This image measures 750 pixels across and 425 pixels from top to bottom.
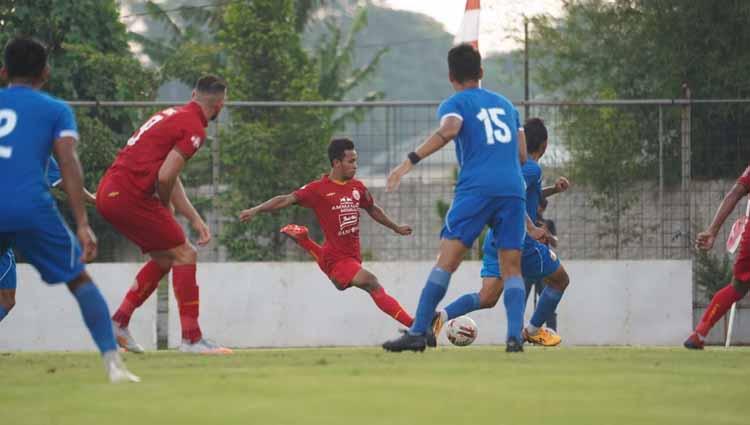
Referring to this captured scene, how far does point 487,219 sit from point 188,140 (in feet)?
6.99

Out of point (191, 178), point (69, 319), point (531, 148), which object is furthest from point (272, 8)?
point (531, 148)

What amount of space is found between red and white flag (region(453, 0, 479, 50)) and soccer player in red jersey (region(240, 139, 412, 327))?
145cm

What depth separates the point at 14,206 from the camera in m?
7.54

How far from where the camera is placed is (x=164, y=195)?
32.6 ft

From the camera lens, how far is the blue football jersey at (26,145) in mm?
7543

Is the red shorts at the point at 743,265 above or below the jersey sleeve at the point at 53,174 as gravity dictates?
below

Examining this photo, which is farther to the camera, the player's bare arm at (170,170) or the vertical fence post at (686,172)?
the vertical fence post at (686,172)

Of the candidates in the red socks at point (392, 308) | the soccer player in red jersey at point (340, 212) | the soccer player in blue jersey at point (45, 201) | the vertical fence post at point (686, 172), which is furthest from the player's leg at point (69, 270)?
the vertical fence post at point (686, 172)

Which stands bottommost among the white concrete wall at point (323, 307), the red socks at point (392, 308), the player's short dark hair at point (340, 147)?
the white concrete wall at point (323, 307)

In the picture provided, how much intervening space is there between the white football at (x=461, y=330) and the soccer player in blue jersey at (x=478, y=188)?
6.74 feet

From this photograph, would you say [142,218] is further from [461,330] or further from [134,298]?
[461,330]

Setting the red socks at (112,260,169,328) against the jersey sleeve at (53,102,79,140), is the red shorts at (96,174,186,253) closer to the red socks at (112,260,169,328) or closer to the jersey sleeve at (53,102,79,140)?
the red socks at (112,260,169,328)

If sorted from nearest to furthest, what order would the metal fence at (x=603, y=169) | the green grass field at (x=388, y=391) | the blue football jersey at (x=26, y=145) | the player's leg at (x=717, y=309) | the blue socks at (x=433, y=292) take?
the green grass field at (x=388, y=391)
the blue football jersey at (x=26, y=145)
the blue socks at (x=433, y=292)
the player's leg at (x=717, y=309)
the metal fence at (x=603, y=169)

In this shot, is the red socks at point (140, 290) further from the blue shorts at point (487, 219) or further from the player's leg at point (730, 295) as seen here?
the player's leg at point (730, 295)
